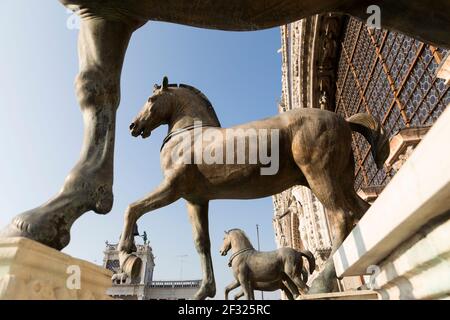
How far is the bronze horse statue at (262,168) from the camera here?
2.20 m

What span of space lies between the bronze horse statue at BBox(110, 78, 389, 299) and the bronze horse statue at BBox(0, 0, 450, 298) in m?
1.02

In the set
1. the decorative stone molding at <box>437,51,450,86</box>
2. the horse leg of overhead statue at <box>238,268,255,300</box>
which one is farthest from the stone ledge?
the horse leg of overhead statue at <box>238,268,255,300</box>

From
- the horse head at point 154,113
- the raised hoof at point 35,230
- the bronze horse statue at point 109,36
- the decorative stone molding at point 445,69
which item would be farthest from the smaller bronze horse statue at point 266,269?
the raised hoof at point 35,230

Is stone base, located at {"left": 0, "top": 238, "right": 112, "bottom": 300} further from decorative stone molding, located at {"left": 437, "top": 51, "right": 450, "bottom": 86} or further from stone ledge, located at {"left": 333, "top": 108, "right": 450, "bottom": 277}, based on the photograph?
decorative stone molding, located at {"left": 437, "top": 51, "right": 450, "bottom": 86}

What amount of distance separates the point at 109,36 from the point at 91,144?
0.46m

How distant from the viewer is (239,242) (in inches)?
192

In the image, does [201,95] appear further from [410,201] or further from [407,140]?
[407,140]

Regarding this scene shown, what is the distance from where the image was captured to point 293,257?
182 inches

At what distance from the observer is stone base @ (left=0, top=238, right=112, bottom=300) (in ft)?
2.49

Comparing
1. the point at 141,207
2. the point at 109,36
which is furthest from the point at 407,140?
the point at 109,36

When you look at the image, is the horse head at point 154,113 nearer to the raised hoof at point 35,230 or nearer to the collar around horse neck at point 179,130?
the collar around horse neck at point 179,130

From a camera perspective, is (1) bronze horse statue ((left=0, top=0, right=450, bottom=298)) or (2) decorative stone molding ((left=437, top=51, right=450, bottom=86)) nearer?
(1) bronze horse statue ((left=0, top=0, right=450, bottom=298))
